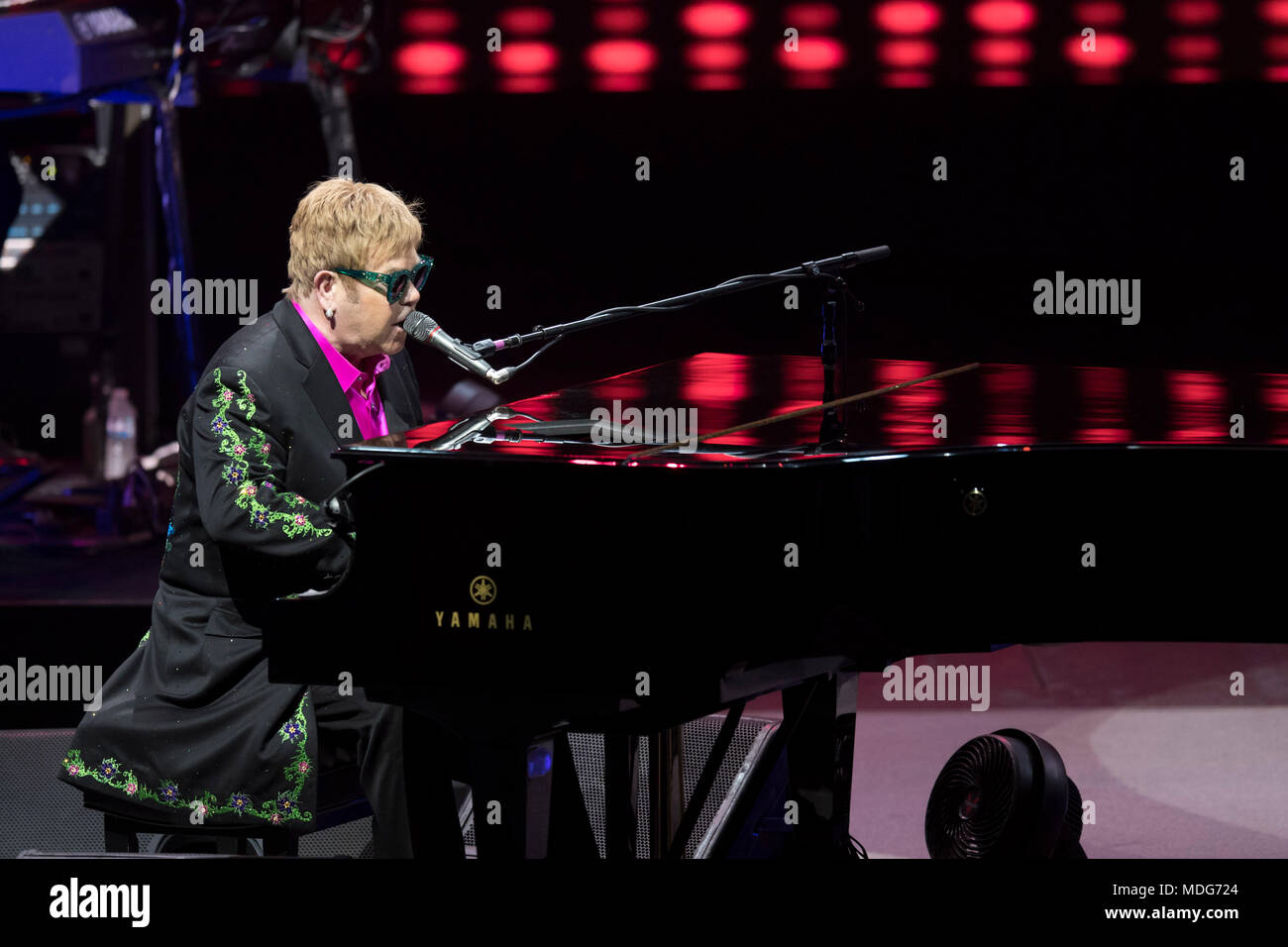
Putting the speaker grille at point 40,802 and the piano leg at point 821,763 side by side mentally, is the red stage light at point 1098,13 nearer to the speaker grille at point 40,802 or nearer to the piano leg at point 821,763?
the piano leg at point 821,763

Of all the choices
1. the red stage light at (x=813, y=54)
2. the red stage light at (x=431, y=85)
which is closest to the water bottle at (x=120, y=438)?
the red stage light at (x=431, y=85)

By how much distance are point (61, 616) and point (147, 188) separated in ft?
4.61

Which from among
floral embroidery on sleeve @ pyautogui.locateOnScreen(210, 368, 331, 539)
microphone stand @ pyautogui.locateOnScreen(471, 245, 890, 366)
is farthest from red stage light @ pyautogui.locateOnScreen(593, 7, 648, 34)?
floral embroidery on sleeve @ pyautogui.locateOnScreen(210, 368, 331, 539)

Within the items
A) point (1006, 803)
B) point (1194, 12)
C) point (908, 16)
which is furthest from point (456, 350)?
point (1194, 12)

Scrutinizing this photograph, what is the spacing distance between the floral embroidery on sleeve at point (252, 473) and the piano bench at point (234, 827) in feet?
1.47

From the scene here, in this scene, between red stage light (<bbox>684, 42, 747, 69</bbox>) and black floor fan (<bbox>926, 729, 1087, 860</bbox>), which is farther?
red stage light (<bbox>684, 42, 747, 69</bbox>)

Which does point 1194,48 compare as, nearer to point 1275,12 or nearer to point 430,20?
point 1275,12

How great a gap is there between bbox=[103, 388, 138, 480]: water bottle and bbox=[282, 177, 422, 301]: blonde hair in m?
2.61

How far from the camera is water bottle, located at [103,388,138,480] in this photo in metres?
4.75

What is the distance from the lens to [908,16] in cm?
452

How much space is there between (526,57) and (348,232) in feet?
7.97

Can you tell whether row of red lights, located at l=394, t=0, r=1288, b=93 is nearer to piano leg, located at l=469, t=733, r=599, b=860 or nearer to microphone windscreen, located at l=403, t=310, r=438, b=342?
microphone windscreen, located at l=403, t=310, r=438, b=342

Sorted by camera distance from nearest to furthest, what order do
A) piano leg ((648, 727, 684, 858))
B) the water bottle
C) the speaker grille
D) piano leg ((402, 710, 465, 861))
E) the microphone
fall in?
piano leg ((402, 710, 465, 861)), the microphone, piano leg ((648, 727, 684, 858)), the speaker grille, the water bottle

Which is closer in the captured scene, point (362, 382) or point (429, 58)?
point (362, 382)
